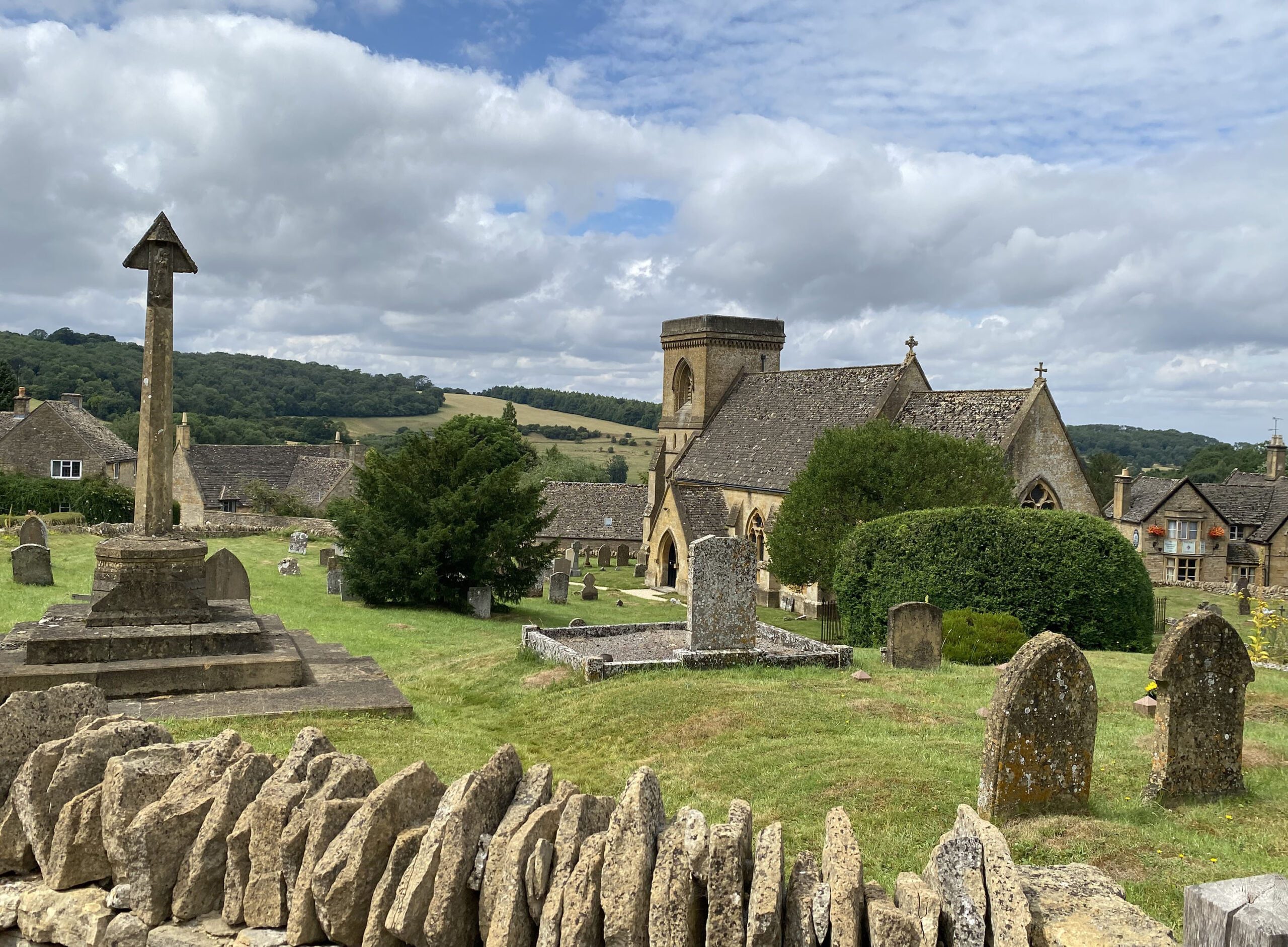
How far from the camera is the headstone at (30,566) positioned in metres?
21.2

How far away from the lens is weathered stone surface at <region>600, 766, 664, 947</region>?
3.89 m

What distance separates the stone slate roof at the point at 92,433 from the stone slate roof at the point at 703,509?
104ft

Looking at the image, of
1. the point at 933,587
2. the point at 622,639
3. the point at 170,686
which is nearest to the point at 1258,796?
the point at 170,686

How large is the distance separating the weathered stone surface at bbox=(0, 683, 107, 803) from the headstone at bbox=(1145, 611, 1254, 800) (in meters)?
7.62

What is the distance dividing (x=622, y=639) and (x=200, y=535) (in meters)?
29.7

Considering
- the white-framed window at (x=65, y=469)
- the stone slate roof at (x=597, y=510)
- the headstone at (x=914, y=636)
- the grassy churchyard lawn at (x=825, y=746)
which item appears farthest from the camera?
the stone slate roof at (x=597, y=510)

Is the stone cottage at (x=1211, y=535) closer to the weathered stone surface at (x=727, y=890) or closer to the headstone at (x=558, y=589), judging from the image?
the headstone at (x=558, y=589)

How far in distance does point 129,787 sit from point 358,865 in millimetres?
1530

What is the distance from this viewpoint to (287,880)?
446 cm

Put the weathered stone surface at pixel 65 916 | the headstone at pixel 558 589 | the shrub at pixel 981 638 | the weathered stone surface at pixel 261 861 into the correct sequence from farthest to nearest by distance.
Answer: the headstone at pixel 558 589 < the shrub at pixel 981 638 < the weathered stone surface at pixel 65 916 < the weathered stone surface at pixel 261 861

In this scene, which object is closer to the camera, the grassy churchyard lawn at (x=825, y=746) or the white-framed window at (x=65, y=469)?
the grassy churchyard lawn at (x=825, y=746)

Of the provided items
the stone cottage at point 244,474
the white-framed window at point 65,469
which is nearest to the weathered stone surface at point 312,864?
the stone cottage at point 244,474

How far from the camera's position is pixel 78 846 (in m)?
4.92

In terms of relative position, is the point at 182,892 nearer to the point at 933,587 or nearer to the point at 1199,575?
the point at 933,587
